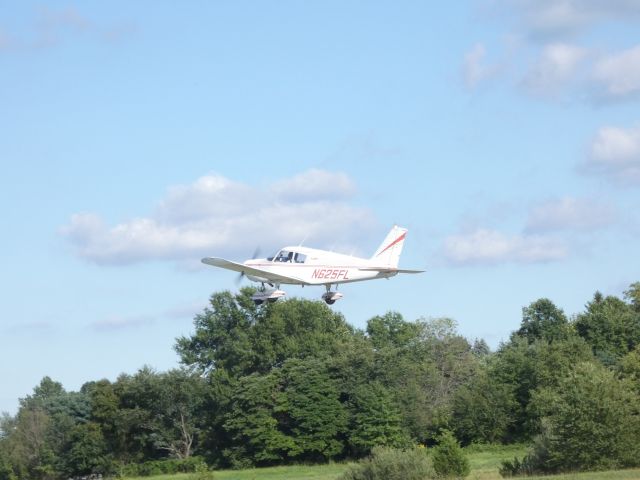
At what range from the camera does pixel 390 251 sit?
53.0 metres

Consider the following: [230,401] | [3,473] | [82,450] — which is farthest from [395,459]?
[3,473]

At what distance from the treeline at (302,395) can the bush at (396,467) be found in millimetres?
16476

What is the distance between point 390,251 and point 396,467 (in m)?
9.83

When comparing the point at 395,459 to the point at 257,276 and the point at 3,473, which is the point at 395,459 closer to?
the point at 257,276

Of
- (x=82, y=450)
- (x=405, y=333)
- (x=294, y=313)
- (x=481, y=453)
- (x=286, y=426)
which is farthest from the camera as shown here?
(x=405, y=333)

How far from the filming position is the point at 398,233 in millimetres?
53531

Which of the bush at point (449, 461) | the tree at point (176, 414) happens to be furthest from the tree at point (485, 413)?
the bush at point (449, 461)

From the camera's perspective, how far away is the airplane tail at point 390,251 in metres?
52.9

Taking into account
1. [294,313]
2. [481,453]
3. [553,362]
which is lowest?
[481,453]

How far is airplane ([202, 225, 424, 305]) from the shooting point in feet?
173

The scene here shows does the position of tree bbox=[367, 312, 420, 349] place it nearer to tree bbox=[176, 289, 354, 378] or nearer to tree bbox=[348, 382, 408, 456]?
tree bbox=[176, 289, 354, 378]

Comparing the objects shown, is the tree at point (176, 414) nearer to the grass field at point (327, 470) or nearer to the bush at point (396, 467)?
the grass field at point (327, 470)

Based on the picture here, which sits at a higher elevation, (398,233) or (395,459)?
(398,233)

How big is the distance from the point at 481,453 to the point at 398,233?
98.8 feet
